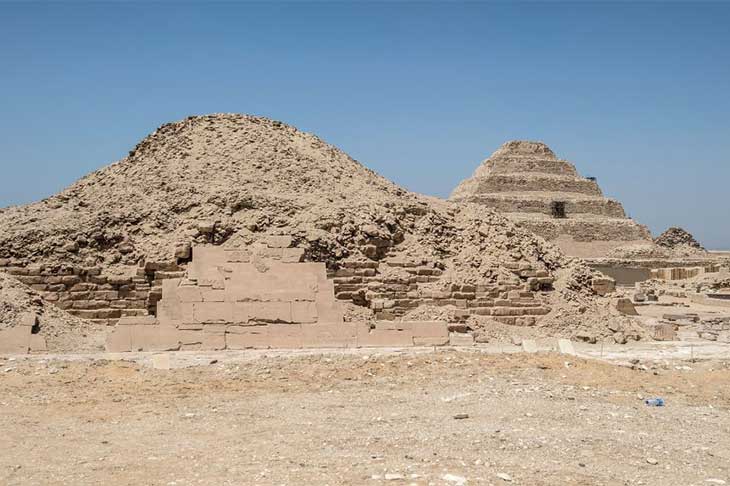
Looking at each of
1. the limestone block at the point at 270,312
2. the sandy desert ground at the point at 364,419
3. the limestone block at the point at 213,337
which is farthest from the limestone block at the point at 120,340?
the limestone block at the point at 270,312

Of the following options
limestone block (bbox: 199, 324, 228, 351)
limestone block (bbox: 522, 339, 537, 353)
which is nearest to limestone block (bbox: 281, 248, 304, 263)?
limestone block (bbox: 199, 324, 228, 351)

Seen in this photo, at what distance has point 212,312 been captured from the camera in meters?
16.2

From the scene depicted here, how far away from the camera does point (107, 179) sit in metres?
21.6

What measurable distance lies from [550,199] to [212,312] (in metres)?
52.0

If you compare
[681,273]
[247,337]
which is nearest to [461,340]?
[247,337]

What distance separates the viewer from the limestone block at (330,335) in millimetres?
15977

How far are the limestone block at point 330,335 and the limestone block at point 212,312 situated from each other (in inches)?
59.2

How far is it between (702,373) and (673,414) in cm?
365

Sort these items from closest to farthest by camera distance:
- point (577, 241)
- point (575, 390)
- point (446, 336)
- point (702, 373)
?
point (575, 390), point (702, 373), point (446, 336), point (577, 241)

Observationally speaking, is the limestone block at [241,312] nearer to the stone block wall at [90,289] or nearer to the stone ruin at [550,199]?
the stone block wall at [90,289]

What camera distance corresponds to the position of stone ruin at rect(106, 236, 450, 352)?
1569cm

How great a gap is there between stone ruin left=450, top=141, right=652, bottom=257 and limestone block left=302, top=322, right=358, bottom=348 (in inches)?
1810

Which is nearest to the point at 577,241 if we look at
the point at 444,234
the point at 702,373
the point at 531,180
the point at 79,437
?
the point at 531,180

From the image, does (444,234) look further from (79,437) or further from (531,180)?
(531,180)
